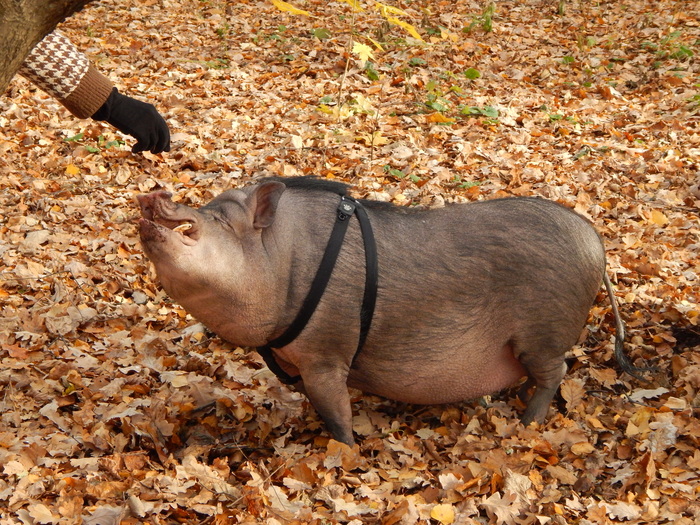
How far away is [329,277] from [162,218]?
85 cm

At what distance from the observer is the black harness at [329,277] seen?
356 centimetres

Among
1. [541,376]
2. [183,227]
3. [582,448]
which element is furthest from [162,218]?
[582,448]

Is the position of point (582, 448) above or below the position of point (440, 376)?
below

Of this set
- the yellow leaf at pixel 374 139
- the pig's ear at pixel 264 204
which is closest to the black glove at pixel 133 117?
the pig's ear at pixel 264 204

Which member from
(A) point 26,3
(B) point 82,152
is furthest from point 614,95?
(A) point 26,3

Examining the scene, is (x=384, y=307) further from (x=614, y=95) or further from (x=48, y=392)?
(x=614, y=95)

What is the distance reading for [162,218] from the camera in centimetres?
312

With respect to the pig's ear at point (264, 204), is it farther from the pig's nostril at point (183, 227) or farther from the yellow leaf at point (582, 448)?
the yellow leaf at point (582, 448)

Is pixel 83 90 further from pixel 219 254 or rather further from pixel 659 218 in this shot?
pixel 659 218

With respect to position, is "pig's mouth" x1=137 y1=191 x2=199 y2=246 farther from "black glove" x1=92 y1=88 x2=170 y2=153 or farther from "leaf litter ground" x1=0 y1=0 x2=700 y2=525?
"black glove" x1=92 y1=88 x2=170 y2=153

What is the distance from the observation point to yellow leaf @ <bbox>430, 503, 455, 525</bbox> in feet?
10.6

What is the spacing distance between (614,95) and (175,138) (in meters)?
5.00

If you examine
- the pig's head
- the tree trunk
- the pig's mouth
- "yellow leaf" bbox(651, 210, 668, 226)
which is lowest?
"yellow leaf" bbox(651, 210, 668, 226)

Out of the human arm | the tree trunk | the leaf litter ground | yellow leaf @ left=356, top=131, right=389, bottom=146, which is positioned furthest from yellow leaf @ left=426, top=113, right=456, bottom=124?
the tree trunk
